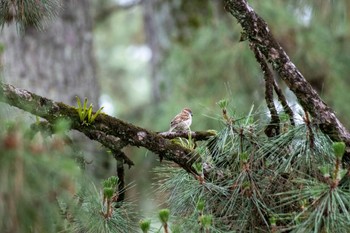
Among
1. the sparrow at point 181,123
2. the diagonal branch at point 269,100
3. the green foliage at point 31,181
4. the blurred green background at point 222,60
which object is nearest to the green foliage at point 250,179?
the diagonal branch at point 269,100

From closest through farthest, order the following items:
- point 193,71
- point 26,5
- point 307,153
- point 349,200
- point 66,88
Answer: point 349,200 < point 307,153 < point 26,5 < point 66,88 < point 193,71

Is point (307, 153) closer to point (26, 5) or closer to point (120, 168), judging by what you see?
point (120, 168)

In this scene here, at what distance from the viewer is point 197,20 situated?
6.97 metres

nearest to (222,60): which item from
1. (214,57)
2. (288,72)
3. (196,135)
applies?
(214,57)

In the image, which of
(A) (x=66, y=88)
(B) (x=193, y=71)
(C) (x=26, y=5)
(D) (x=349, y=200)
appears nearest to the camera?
(D) (x=349, y=200)

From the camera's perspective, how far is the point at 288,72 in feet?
7.45

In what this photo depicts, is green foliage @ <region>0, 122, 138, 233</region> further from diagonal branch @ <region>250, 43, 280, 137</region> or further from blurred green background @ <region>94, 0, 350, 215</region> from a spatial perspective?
blurred green background @ <region>94, 0, 350, 215</region>

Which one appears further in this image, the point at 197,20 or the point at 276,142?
the point at 197,20

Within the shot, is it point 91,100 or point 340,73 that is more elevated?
point 340,73

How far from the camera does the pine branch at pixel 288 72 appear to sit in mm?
2203

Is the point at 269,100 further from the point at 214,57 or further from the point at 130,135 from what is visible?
the point at 214,57

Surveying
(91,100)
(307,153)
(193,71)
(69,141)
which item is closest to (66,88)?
(91,100)

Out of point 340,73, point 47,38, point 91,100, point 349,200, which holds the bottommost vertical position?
point 349,200

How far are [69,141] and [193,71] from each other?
4.38 metres
